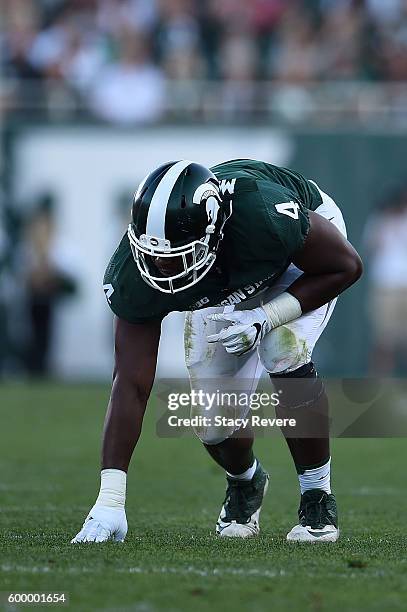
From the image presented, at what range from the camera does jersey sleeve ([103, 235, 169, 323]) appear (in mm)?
4551

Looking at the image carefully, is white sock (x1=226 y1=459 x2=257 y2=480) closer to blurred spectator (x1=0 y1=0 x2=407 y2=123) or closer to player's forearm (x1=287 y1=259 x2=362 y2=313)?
player's forearm (x1=287 y1=259 x2=362 y2=313)

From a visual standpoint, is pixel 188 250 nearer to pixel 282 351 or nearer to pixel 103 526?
pixel 282 351

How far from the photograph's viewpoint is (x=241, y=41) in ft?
44.4

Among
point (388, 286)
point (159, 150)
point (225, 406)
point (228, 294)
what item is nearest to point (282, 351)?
point (228, 294)

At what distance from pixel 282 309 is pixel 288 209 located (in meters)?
0.39

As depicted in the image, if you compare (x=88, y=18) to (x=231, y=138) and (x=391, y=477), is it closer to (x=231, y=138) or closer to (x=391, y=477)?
(x=231, y=138)

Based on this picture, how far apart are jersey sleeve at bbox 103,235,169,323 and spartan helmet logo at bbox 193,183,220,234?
0.36 m

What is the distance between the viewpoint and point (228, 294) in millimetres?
4668

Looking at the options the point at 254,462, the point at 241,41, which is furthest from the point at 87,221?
the point at 254,462

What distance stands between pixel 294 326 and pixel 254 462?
0.81 m

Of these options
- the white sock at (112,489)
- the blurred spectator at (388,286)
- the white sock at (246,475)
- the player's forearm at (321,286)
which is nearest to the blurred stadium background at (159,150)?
the blurred spectator at (388,286)

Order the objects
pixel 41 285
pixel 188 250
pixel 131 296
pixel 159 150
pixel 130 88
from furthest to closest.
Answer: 1. pixel 159 150
2. pixel 41 285
3. pixel 130 88
4. pixel 131 296
5. pixel 188 250

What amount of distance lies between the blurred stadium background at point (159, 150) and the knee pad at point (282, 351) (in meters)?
8.31

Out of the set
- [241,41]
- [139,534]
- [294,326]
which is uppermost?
[241,41]
